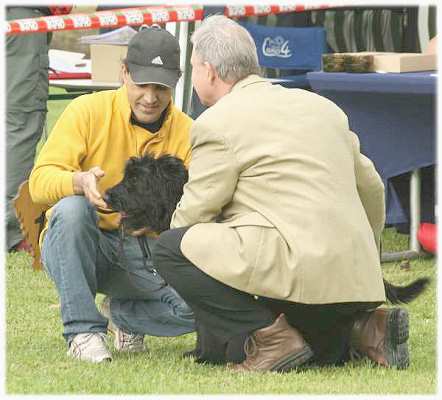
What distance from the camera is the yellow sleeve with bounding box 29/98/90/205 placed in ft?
15.0

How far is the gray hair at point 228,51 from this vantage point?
4.20 metres

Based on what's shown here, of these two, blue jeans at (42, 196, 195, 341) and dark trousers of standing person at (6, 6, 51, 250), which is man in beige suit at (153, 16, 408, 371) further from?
dark trousers of standing person at (6, 6, 51, 250)

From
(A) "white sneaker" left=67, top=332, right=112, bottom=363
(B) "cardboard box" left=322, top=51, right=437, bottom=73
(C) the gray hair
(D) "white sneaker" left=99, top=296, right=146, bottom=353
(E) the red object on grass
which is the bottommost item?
(E) the red object on grass

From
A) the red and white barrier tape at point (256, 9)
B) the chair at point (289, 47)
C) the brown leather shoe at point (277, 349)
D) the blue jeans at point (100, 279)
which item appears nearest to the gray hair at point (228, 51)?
the blue jeans at point (100, 279)

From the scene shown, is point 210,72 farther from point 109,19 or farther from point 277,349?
point 109,19

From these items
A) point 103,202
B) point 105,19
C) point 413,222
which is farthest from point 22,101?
point 103,202

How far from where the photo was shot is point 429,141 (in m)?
6.57

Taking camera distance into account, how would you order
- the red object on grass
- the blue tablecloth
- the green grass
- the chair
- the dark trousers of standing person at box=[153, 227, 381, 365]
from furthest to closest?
the chair < the red object on grass < the blue tablecloth < the dark trousers of standing person at box=[153, 227, 381, 365] < the green grass

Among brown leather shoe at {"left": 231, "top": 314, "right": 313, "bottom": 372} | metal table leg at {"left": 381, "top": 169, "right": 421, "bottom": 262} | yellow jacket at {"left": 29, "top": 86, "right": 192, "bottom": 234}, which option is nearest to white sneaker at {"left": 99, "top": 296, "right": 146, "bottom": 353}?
yellow jacket at {"left": 29, "top": 86, "right": 192, "bottom": 234}

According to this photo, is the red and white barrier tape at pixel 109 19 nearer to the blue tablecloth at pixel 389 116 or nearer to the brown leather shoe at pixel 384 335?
the blue tablecloth at pixel 389 116

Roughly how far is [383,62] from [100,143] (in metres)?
2.44

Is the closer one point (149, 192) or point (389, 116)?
point (149, 192)

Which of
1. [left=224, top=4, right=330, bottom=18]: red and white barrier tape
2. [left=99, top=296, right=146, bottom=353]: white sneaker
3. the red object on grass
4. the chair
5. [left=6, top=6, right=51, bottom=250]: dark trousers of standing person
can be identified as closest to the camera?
[left=99, top=296, right=146, bottom=353]: white sneaker

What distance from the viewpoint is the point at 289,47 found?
8633 mm
